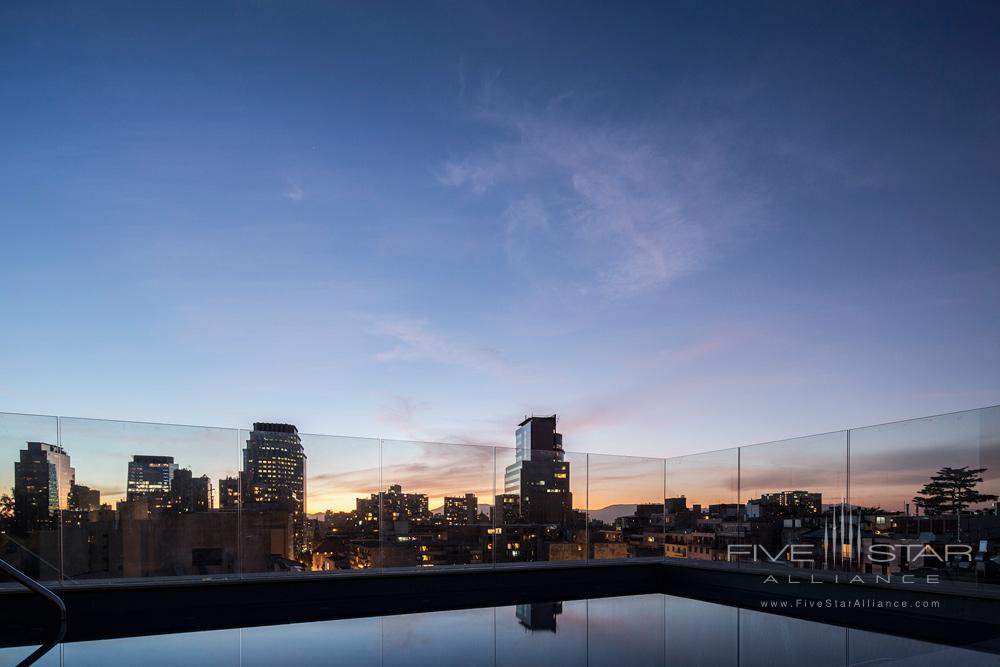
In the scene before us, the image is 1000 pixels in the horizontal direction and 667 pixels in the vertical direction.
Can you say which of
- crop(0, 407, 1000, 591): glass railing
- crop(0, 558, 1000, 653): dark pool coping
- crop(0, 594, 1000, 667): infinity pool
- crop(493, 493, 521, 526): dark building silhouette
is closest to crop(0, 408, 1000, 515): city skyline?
crop(0, 407, 1000, 591): glass railing

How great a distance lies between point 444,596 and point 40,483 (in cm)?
455

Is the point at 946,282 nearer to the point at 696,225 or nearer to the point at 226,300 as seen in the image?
the point at 696,225

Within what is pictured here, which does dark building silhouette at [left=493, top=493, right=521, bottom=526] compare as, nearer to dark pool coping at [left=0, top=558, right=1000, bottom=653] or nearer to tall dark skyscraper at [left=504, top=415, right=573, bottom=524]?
tall dark skyscraper at [left=504, top=415, right=573, bottom=524]

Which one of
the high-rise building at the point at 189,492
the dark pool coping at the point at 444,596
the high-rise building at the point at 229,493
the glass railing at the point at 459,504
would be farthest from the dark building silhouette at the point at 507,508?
the high-rise building at the point at 189,492

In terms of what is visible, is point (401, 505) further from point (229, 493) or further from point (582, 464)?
point (582, 464)

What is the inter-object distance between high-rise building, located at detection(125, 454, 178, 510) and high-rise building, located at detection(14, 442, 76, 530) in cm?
55

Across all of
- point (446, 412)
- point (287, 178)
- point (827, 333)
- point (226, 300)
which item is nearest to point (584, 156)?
point (287, 178)

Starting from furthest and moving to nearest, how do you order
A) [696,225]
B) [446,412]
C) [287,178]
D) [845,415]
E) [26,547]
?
1. [446,412]
2. [845,415]
3. [696,225]
4. [287,178]
5. [26,547]

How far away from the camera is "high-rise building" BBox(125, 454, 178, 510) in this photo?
6836 mm

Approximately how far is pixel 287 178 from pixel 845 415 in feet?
32.3

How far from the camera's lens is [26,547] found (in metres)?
6.19

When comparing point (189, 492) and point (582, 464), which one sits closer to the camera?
point (189, 492)

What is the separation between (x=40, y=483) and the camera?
6.34 m

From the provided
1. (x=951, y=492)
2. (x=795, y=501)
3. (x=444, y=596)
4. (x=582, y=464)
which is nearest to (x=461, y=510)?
(x=444, y=596)
